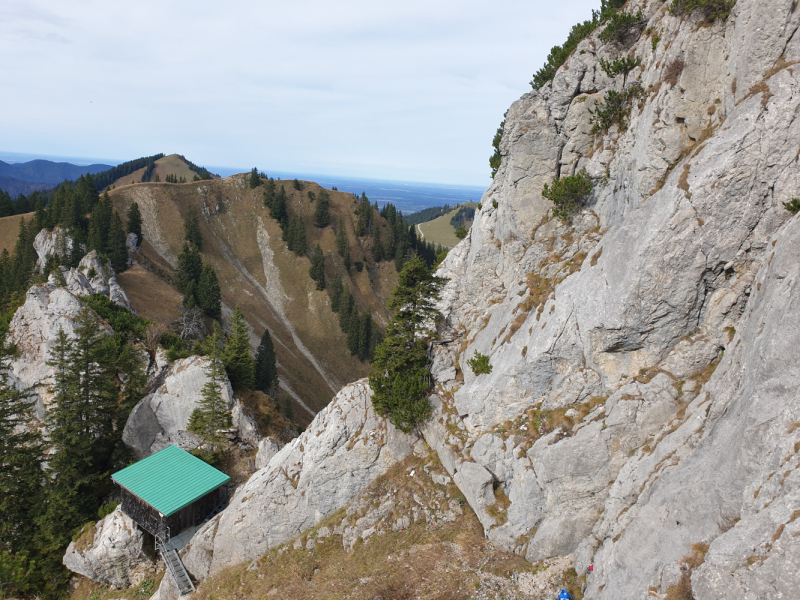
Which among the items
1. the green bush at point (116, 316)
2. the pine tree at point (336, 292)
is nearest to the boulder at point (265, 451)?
the green bush at point (116, 316)

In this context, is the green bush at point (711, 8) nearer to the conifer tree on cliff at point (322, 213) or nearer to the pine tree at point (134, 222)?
the pine tree at point (134, 222)

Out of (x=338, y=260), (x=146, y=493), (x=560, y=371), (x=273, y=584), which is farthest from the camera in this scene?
(x=338, y=260)

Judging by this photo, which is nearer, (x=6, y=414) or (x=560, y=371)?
(x=560, y=371)

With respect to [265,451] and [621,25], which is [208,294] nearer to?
[265,451]

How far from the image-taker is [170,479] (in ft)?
108

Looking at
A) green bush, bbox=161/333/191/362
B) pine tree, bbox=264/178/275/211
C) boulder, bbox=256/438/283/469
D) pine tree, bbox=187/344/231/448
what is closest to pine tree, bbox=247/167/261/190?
pine tree, bbox=264/178/275/211

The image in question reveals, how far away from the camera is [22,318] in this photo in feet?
173

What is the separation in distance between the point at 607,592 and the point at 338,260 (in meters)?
111

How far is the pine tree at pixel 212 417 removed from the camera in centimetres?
3866

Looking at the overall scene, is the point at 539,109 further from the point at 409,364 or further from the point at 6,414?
the point at 6,414

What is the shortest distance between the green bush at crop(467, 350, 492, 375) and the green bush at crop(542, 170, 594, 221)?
37.9ft

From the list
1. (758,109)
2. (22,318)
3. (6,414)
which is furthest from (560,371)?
(22,318)

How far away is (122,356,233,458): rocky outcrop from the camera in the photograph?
1618 inches

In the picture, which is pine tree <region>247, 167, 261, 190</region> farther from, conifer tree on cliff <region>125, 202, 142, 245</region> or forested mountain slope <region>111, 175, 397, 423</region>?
conifer tree on cliff <region>125, 202, 142, 245</region>
